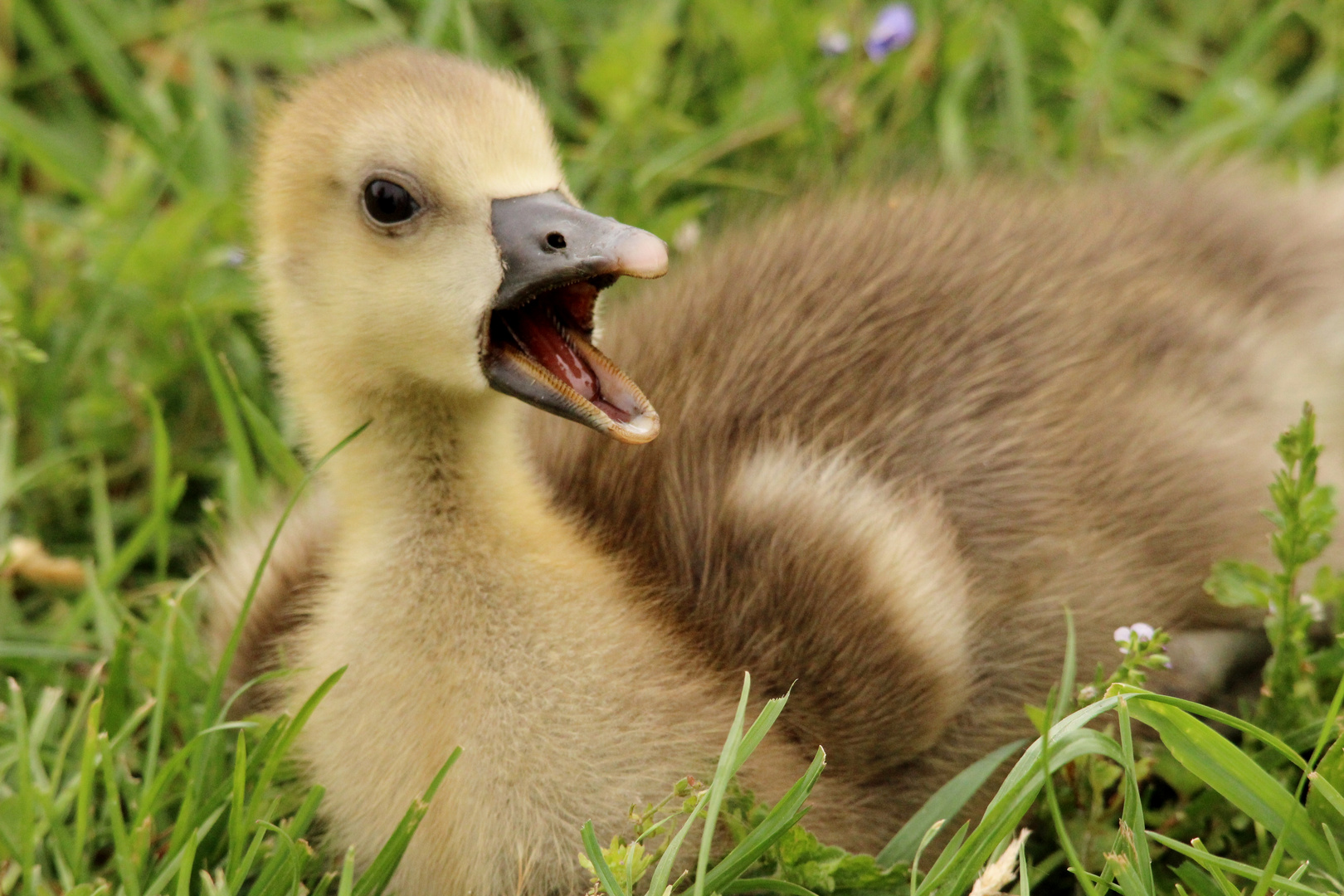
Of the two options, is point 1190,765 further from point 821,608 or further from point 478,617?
point 478,617

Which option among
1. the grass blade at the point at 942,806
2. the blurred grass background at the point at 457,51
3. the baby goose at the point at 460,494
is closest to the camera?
the baby goose at the point at 460,494

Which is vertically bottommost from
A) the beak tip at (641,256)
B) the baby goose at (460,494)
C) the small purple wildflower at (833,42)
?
the baby goose at (460,494)

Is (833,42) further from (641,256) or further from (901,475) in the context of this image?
(641,256)

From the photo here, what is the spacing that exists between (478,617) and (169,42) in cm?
178

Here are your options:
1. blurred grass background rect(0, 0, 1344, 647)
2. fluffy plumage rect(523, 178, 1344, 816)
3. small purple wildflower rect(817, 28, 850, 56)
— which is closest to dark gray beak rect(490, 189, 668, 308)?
fluffy plumage rect(523, 178, 1344, 816)

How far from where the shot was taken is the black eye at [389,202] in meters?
1.67

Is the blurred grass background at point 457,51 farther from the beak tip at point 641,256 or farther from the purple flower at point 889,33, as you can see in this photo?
the beak tip at point 641,256

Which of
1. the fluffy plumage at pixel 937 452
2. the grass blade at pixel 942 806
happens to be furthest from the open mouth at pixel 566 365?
the grass blade at pixel 942 806

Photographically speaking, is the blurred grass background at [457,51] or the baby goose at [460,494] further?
the blurred grass background at [457,51]

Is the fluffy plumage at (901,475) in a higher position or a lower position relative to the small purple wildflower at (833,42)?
lower

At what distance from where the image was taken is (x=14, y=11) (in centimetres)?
303

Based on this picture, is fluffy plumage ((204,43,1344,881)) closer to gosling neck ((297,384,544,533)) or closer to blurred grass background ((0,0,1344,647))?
gosling neck ((297,384,544,533))

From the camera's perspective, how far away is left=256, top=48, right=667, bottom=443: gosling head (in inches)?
63.5

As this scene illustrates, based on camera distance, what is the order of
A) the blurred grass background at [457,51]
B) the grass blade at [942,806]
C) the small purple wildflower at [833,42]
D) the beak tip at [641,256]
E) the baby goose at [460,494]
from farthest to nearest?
1. the small purple wildflower at [833,42]
2. the blurred grass background at [457,51]
3. the grass blade at [942,806]
4. the baby goose at [460,494]
5. the beak tip at [641,256]
